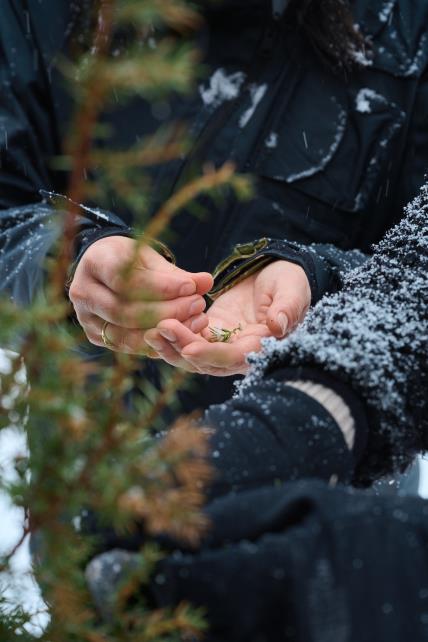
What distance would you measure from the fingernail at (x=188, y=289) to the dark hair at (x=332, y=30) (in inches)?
27.6

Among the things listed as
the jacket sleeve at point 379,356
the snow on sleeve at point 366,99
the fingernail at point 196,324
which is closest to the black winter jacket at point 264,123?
the snow on sleeve at point 366,99

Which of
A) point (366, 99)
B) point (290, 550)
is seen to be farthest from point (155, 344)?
point (366, 99)

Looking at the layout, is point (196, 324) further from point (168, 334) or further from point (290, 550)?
point (290, 550)

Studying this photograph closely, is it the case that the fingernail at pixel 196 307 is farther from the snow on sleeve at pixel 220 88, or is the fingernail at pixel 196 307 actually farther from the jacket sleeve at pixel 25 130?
the snow on sleeve at pixel 220 88

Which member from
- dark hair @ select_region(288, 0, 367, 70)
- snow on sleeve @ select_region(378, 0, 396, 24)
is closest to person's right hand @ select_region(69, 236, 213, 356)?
dark hair @ select_region(288, 0, 367, 70)

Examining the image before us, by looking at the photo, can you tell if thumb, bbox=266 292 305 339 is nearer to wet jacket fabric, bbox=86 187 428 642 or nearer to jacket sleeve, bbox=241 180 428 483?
jacket sleeve, bbox=241 180 428 483

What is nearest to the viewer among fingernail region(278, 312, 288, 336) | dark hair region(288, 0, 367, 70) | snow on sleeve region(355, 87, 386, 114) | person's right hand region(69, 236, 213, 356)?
person's right hand region(69, 236, 213, 356)

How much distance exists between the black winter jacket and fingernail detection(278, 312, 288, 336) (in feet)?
1.36

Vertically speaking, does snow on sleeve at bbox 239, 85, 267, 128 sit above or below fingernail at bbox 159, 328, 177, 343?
above

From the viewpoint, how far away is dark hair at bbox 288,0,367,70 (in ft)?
4.06

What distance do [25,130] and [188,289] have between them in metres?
0.70

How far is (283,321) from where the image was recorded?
897 millimetres

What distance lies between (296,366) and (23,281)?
0.78m

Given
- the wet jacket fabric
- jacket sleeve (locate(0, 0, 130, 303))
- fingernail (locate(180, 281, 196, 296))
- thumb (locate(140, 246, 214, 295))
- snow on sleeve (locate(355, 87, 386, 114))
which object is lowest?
the wet jacket fabric
